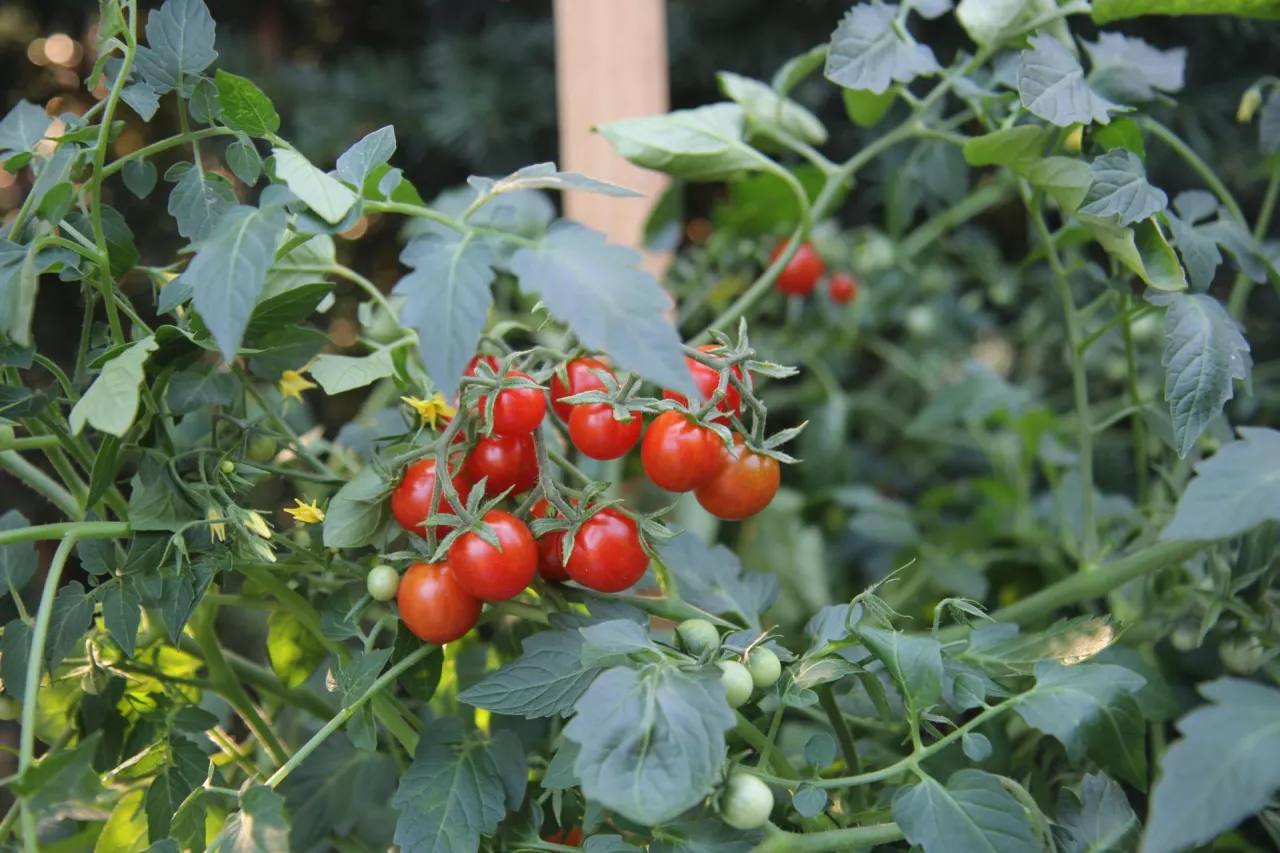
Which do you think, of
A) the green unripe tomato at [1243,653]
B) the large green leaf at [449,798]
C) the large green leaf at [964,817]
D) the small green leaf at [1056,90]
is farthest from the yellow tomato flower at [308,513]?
the green unripe tomato at [1243,653]

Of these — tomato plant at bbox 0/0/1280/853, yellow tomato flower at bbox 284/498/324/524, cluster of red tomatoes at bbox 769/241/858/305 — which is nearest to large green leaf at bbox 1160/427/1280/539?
tomato plant at bbox 0/0/1280/853

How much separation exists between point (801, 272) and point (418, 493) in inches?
22.4

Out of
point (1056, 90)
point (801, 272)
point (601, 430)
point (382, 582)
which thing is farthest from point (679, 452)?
point (801, 272)

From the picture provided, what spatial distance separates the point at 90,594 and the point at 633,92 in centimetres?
60

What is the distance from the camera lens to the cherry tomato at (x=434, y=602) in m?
0.38

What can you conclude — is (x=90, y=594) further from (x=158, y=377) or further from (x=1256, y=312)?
(x=1256, y=312)

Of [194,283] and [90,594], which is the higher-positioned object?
[194,283]

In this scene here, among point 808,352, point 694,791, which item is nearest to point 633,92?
point 808,352

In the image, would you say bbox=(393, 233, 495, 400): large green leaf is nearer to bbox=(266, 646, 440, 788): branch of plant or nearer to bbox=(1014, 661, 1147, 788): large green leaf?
bbox=(266, 646, 440, 788): branch of plant

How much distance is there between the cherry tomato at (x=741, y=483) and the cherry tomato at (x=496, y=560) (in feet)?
0.27

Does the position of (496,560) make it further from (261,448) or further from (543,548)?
(261,448)

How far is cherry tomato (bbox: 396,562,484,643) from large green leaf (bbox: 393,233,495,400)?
0.33 feet

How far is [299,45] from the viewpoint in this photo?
1319 mm

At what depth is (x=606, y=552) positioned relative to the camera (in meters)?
0.38
